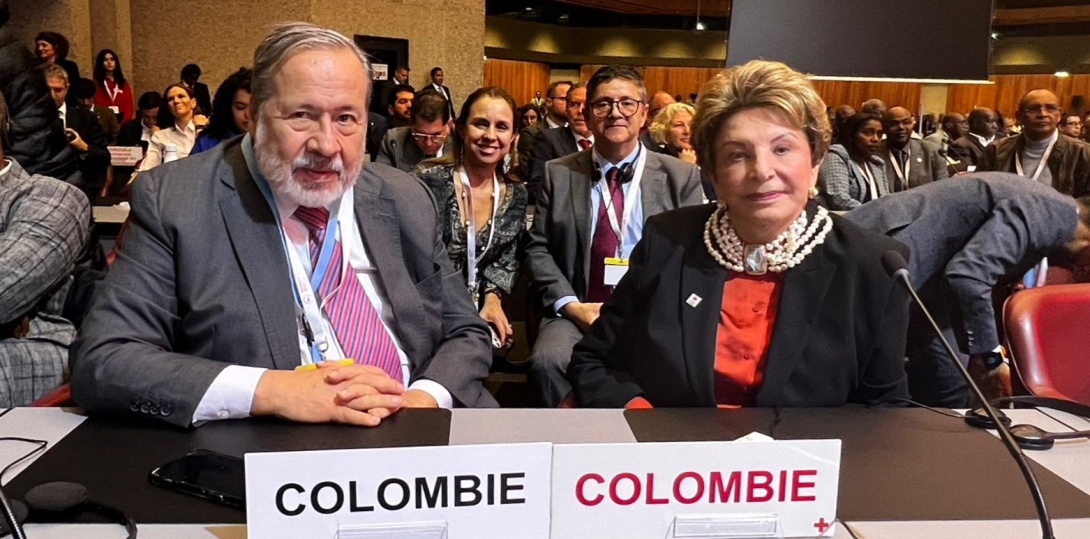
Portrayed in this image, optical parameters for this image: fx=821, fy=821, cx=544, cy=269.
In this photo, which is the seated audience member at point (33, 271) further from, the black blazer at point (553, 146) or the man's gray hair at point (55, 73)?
the man's gray hair at point (55, 73)

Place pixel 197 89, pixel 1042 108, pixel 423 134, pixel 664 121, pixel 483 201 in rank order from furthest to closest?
1. pixel 197 89
2. pixel 664 121
3. pixel 1042 108
4. pixel 423 134
5. pixel 483 201

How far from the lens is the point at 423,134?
442cm

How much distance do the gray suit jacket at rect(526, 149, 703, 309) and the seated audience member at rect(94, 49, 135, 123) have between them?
20.6 feet

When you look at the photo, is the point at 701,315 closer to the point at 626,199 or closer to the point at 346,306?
the point at 346,306

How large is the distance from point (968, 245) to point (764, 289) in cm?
130

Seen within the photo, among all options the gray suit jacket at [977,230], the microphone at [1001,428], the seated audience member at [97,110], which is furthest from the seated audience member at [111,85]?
the microphone at [1001,428]

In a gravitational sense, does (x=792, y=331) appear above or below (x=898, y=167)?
below

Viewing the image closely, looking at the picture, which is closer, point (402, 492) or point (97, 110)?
point (402, 492)

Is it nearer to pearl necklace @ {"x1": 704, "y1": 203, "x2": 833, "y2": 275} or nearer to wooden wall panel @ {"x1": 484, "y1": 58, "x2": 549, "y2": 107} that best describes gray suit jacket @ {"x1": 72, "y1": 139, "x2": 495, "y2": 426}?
pearl necklace @ {"x1": 704, "y1": 203, "x2": 833, "y2": 275}

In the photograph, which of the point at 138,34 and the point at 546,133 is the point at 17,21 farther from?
the point at 546,133

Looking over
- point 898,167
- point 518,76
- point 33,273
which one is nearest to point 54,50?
point 33,273

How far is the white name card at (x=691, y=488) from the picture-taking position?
36.4 inches

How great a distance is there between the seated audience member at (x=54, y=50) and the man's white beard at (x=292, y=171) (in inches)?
225

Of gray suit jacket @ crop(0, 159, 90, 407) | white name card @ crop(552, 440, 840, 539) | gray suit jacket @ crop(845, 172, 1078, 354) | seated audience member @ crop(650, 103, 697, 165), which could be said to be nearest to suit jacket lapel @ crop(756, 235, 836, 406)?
white name card @ crop(552, 440, 840, 539)
